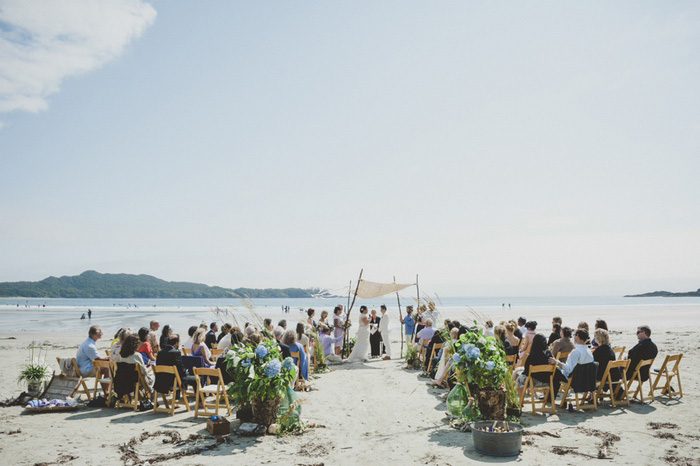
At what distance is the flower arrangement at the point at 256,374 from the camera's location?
6.29 metres

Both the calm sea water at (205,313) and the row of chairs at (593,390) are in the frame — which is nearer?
the row of chairs at (593,390)

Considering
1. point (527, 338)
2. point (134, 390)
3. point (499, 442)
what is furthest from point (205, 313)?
point (499, 442)

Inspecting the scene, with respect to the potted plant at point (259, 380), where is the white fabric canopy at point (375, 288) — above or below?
above

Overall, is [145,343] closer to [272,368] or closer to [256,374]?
[256,374]

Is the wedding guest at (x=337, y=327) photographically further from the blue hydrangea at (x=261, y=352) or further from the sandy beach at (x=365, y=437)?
the blue hydrangea at (x=261, y=352)

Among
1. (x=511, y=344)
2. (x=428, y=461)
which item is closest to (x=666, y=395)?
(x=511, y=344)

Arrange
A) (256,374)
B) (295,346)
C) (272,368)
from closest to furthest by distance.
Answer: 1. (272,368)
2. (256,374)
3. (295,346)

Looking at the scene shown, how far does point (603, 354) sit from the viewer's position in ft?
26.1

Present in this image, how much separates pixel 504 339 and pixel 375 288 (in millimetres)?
7173

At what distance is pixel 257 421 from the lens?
649 cm

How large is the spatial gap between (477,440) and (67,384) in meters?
7.32

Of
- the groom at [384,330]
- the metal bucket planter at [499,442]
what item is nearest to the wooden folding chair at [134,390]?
the metal bucket planter at [499,442]

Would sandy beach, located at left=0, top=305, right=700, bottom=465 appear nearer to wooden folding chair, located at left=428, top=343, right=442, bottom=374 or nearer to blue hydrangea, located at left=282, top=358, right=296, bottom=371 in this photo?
blue hydrangea, located at left=282, top=358, right=296, bottom=371

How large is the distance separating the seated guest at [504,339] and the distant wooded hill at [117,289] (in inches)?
5118
